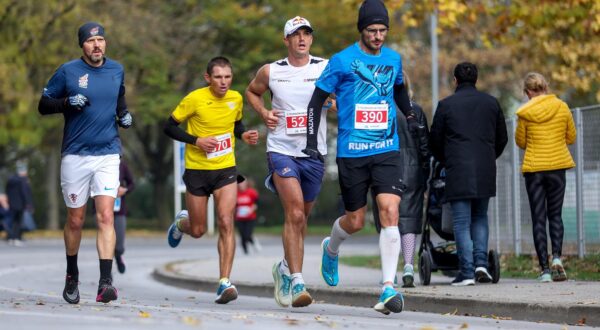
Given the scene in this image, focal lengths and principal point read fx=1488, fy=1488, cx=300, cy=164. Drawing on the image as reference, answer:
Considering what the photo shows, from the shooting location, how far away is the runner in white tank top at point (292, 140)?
37.1ft

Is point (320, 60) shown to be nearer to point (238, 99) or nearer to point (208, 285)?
point (238, 99)

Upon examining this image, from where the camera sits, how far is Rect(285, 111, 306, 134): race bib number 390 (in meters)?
11.4

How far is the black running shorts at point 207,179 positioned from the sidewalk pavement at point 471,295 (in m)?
1.14

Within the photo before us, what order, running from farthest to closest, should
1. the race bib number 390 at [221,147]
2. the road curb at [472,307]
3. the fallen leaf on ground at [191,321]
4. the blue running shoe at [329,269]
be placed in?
1. the race bib number 390 at [221,147]
2. the blue running shoe at [329,269]
3. the road curb at [472,307]
4. the fallen leaf on ground at [191,321]

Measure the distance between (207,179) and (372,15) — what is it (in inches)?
105

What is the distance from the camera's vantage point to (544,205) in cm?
1411

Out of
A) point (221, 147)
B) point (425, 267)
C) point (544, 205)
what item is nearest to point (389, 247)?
point (221, 147)

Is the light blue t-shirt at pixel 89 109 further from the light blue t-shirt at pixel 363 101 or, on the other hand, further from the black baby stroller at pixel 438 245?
the black baby stroller at pixel 438 245

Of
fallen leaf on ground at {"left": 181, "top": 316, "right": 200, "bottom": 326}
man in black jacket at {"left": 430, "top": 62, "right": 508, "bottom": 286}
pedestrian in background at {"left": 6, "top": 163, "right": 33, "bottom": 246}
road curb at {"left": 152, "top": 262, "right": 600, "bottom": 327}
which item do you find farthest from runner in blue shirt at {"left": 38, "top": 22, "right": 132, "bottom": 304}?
pedestrian in background at {"left": 6, "top": 163, "right": 33, "bottom": 246}

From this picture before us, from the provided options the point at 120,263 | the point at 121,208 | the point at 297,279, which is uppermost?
the point at 121,208

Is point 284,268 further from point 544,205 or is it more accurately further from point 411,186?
point 544,205

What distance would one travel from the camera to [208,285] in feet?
54.5

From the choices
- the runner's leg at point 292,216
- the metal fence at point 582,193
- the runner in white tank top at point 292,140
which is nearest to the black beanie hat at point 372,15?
the runner in white tank top at point 292,140

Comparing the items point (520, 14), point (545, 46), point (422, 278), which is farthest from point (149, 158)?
point (422, 278)
